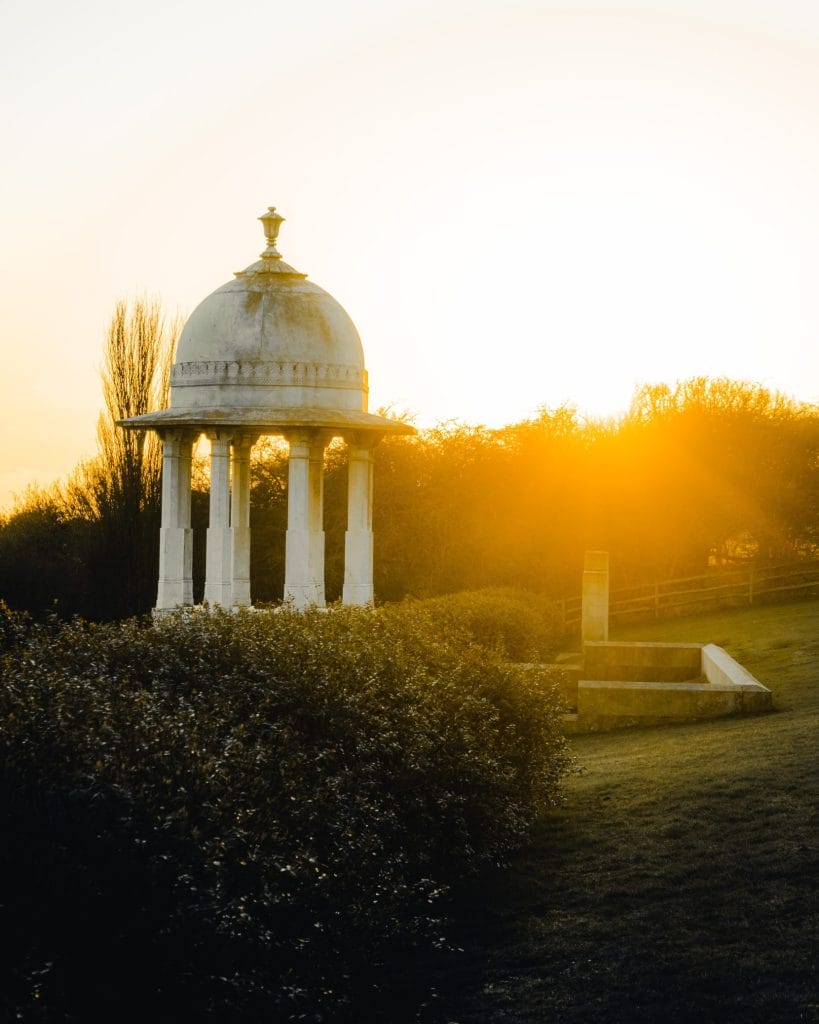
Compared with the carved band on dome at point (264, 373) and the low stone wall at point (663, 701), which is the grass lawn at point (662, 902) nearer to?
the low stone wall at point (663, 701)

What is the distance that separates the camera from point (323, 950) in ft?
27.5

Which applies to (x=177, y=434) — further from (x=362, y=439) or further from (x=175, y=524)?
(x=362, y=439)

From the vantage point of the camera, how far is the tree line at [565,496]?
1673 inches

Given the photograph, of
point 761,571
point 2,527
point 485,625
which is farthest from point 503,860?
point 2,527

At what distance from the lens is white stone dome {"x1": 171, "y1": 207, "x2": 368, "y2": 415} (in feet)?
83.1

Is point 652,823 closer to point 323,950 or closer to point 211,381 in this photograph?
point 323,950

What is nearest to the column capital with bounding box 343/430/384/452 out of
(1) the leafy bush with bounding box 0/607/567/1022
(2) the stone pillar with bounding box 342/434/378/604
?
(2) the stone pillar with bounding box 342/434/378/604

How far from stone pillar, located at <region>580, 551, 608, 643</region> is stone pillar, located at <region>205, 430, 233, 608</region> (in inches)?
378

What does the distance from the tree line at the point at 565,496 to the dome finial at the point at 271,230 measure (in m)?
14.6

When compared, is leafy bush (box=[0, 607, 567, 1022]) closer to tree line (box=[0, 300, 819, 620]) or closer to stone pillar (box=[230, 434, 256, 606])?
stone pillar (box=[230, 434, 256, 606])

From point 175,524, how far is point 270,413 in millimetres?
2761

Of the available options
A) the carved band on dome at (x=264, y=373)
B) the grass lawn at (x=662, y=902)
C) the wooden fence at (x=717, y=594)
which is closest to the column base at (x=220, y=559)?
the carved band on dome at (x=264, y=373)

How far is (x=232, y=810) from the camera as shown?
826cm

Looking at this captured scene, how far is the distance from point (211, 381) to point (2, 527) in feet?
76.3
